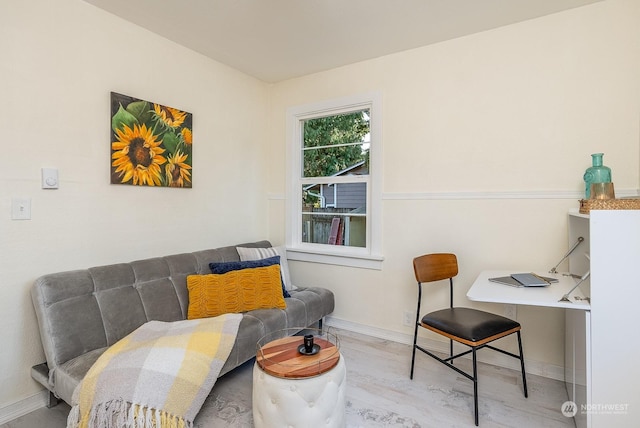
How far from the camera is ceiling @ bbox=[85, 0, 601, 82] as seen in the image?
2109 mm

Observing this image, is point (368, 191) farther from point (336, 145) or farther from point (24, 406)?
point (24, 406)

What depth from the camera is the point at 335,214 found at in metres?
3.23

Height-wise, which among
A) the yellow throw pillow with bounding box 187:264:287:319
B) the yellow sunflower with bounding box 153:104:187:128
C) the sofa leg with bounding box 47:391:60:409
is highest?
the yellow sunflower with bounding box 153:104:187:128

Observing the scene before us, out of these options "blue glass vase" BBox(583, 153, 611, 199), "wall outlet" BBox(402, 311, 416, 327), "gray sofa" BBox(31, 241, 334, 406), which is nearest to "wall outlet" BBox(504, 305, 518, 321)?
"wall outlet" BBox(402, 311, 416, 327)

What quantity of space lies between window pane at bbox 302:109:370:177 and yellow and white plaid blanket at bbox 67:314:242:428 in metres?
1.92

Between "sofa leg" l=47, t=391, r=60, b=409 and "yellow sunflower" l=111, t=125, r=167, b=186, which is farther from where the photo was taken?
"yellow sunflower" l=111, t=125, r=167, b=186

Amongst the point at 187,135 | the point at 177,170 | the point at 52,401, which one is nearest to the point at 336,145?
the point at 187,135

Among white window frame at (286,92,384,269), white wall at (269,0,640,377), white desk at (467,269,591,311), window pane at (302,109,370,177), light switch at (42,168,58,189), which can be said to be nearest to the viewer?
white desk at (467,269,591,311)

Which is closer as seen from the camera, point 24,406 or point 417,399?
point 24,406

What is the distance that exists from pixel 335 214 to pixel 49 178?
218cm

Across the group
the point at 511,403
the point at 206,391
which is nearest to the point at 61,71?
the point at 206,391

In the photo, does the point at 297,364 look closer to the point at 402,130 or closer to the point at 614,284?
the point at 614,284

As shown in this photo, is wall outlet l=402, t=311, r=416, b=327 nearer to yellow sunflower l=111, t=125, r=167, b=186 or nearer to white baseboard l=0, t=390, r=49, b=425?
yellow sunflower l=111, t=125, r=167, b=186

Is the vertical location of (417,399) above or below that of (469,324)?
below
